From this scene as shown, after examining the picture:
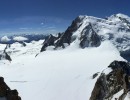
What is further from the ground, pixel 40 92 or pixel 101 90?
pixel 40 92

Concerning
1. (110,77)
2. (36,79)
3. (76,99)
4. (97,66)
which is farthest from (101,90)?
(36,79)

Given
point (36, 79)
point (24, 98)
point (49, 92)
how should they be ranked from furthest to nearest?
point (36, 79) → point (49, 92) → point (24, 98)

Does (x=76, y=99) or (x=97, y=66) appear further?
(x=97, y=66)

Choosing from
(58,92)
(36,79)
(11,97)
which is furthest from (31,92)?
(11,97)

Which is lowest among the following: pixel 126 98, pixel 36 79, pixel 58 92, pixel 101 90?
pixel 126 98

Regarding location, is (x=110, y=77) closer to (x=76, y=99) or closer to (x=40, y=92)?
(x=76, y=99)

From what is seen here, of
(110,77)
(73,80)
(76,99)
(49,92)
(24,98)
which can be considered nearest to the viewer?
(110,77)

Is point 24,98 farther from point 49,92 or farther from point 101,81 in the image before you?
point 101,81

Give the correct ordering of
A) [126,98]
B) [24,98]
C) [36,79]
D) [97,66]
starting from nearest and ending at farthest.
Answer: [126,98]
[24,98]
[97,66]
[36,79]

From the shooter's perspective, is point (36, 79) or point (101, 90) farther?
point (36, 79)
